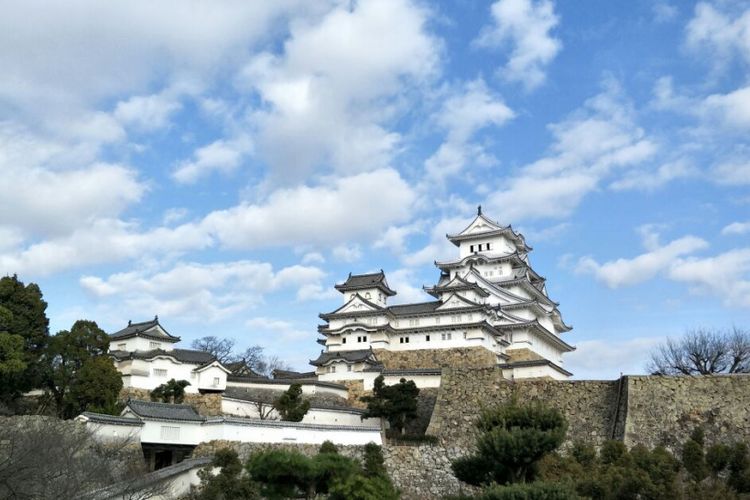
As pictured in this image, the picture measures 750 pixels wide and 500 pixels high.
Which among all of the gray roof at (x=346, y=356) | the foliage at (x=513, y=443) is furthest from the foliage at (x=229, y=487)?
the gray roof at (x=346, y=356)

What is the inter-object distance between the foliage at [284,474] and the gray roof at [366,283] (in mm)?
26041

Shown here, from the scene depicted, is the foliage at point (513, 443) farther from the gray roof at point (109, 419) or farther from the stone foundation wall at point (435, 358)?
the stone foundation wall at point (435, 358)

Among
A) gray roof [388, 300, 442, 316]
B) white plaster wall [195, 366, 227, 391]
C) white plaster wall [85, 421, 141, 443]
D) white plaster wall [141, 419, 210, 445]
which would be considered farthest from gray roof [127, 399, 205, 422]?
gray roof [388, 300, 442, 316]

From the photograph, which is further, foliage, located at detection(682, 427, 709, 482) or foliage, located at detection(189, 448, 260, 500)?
foliage, located at detection(682, 427, 709, 482)

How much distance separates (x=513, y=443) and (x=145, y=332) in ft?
71.7

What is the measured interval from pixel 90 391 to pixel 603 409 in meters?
19.0

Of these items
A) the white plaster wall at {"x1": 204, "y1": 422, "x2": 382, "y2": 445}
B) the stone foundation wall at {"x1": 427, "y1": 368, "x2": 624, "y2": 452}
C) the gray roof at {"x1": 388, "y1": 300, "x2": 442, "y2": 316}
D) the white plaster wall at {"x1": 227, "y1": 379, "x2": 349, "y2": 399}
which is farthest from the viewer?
the gray roof at {"x1": 388, "y1": 300, "x2": 442, "y2": 316}

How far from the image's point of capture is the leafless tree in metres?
13.0

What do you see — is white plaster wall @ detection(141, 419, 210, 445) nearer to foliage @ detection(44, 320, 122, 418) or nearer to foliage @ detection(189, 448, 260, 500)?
foliage @ detection(44, 320, 122, 418)

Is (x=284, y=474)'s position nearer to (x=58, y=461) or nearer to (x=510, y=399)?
(x=58, y=461)

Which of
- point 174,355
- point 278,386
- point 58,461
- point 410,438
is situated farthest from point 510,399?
point 58,461

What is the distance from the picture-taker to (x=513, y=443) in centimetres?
1759

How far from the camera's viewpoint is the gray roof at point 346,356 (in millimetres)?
36156

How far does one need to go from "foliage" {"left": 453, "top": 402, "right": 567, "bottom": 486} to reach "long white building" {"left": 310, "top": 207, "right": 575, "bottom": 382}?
14.9 m
